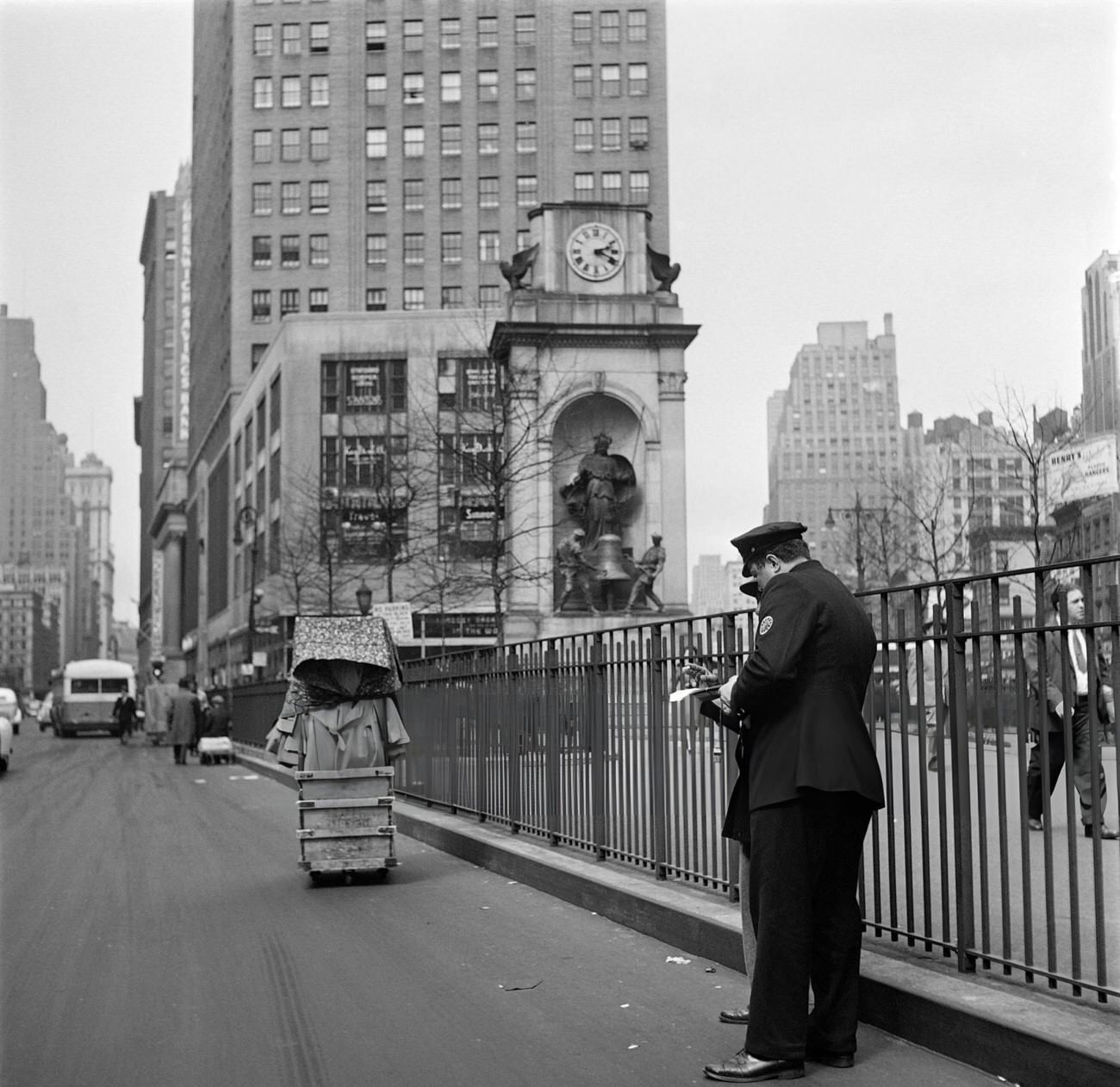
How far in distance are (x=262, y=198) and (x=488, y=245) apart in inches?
555

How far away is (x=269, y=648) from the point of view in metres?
64.1

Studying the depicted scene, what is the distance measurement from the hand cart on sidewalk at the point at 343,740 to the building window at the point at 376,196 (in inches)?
3177

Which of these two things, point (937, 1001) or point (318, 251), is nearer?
point (937, 1001)

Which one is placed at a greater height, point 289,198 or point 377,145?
point 377,145

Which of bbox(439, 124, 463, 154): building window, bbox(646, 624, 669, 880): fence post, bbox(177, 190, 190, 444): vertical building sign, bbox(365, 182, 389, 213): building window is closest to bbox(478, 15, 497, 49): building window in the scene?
bbox(439, 124, 463, 154): building window

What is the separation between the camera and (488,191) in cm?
8919

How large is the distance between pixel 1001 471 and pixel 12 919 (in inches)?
1252

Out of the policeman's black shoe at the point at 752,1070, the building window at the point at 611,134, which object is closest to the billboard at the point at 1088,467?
the policeman's black shoe at the point at 752,1070

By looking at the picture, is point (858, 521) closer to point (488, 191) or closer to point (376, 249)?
point (488, 191)

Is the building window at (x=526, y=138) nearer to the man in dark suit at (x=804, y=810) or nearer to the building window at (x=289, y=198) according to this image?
the building window at (x=289, y=198)

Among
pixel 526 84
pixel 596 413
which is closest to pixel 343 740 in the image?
pixel 596 413

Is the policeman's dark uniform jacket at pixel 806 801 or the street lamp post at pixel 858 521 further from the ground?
the street lamp post at pixel 858 521

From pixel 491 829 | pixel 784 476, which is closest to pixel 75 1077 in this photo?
pixel 491 829

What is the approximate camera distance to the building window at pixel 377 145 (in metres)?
89.4
